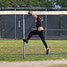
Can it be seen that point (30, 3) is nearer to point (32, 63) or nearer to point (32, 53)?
point (32, 53)

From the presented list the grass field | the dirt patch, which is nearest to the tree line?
the grass field

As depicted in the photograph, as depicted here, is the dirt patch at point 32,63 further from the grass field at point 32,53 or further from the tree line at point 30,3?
the tree line at point 30,3

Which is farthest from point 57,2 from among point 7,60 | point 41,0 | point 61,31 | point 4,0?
point 7,60

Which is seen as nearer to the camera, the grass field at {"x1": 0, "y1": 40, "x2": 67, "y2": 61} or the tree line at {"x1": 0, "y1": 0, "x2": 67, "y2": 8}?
the grass field at {"x1": 0, "y1": 40, "x2": 67, "y2": 61}

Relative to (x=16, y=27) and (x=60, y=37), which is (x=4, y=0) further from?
(x=60, y=37)

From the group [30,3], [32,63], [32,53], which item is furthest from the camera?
[30,3]

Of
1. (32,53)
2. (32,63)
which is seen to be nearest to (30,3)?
(32,53)

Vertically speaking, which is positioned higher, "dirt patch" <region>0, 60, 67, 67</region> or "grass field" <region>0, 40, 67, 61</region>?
"dirt patch" <region>0, 60, 67, 67</region>

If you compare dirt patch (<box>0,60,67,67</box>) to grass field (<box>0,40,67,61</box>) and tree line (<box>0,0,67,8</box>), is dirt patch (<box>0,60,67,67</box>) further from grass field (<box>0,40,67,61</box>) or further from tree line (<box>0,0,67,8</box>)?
tree line (<box>0,0,67,8</box>)

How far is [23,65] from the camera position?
10352 mm

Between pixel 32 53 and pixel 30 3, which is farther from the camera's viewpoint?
pixel 30 3

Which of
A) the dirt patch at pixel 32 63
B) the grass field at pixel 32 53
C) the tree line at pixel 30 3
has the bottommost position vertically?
the tree line at pixel 30 3

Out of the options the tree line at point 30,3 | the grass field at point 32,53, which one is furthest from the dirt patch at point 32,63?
the tree line at point 30,3

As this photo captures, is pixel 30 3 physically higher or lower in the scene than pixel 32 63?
lower
